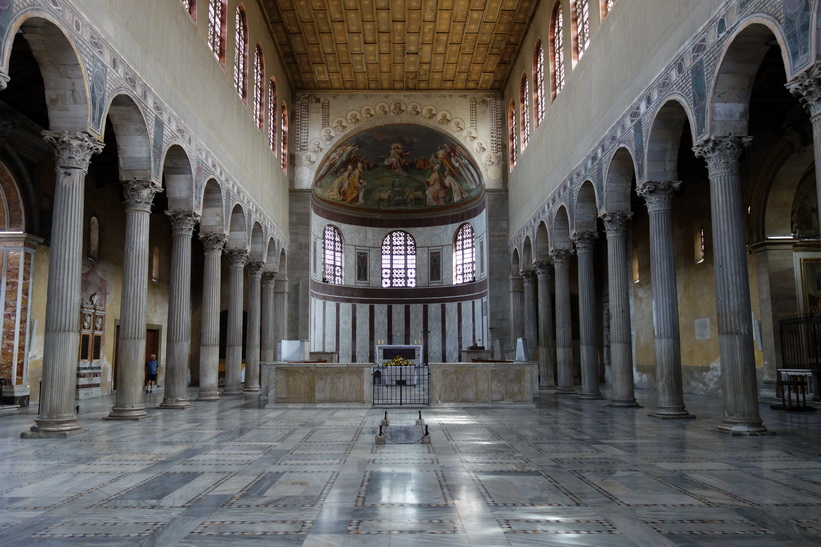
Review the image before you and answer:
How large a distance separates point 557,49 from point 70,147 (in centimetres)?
1872

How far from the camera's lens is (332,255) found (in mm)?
40938

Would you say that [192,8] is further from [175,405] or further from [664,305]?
[664,305]

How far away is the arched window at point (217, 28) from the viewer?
21641 mm

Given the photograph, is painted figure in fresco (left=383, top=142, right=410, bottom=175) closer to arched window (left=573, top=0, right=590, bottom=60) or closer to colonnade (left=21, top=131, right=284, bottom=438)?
colonnade (left=21, top=131, right=284, bottom=438)

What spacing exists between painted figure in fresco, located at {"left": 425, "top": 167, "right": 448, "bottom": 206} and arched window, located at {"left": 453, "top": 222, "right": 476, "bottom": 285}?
2416mm

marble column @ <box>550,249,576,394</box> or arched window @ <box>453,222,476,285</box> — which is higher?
arched window @ <box>453,222,476,285</box>

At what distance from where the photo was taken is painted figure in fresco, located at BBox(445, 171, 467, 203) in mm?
40562

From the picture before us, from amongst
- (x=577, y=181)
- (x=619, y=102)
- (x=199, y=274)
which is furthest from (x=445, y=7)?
(x=199, y=274)

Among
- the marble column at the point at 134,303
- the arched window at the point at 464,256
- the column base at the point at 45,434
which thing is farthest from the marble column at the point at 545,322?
the column base at the point at 45,434

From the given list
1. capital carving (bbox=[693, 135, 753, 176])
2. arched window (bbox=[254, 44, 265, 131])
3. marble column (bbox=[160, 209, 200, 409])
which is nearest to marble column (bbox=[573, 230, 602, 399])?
capital carving (bbox=[693, 135, 753, 176])

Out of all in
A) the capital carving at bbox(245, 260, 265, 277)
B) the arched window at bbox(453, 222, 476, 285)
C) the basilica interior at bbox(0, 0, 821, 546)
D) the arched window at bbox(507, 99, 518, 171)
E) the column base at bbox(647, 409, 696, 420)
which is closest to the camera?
the basilica interior at bbox(0, 0, 821, 546)

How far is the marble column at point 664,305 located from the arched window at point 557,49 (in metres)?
9.83

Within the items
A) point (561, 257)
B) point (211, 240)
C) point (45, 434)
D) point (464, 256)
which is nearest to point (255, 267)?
point (211, 240)

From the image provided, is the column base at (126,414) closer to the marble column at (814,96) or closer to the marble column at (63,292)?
the marble column at (63,292)
